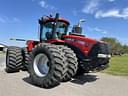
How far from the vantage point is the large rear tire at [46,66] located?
8.23 m

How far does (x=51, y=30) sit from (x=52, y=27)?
0.58ft

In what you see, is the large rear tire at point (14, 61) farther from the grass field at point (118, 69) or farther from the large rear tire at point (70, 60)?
the grass field at point (118, 69)

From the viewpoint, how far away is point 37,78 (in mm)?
8922

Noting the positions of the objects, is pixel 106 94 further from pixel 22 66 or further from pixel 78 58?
pixel 22 66

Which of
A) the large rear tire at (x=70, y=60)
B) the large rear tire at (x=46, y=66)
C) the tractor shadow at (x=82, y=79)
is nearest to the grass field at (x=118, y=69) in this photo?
the tractor shadow at (x=82, y=79)

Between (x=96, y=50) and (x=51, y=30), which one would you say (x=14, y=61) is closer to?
(x=51, y=30)

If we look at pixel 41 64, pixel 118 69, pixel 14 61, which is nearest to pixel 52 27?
pixel 41 64

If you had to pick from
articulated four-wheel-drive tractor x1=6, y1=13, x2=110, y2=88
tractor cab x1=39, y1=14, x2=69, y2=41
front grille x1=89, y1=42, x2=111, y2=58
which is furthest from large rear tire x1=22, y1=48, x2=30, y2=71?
front grille x1=89, y1=42, x2=111, y2=58

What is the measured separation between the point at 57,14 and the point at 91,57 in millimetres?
2536

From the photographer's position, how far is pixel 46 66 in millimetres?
9461

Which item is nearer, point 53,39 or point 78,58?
point 78,58

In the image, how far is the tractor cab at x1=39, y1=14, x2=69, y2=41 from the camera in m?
10.5

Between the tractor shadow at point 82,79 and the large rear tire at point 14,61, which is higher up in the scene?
the large rear tire at point 14,61

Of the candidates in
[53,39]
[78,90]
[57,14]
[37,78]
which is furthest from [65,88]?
[57,14]
